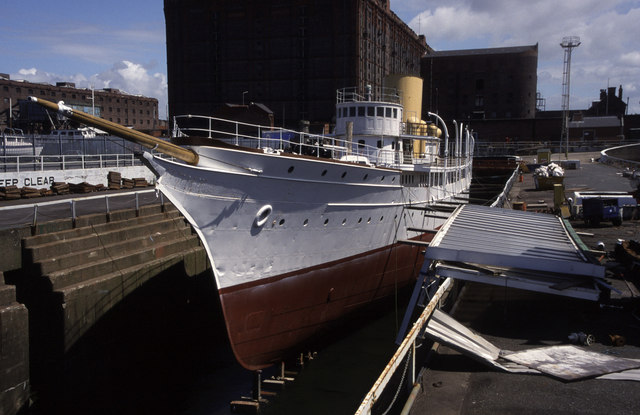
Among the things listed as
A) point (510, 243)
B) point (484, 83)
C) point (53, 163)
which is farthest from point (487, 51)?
point (510, 243)

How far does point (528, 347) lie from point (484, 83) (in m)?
66.4

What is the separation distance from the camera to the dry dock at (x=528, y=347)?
6.39 m

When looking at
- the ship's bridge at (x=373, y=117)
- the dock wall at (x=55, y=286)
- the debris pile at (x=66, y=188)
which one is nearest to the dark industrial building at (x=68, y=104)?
the debris pile at (x=66, y=188)

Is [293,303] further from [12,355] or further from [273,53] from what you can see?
[273,53]

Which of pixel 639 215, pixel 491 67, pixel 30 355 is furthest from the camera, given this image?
pixel 491 67

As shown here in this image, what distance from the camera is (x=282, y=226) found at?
463 inches

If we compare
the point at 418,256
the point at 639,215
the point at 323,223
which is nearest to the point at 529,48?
the point at 639,215

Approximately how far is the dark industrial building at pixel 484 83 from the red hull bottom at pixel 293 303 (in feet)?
188

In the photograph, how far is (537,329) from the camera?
899 cm

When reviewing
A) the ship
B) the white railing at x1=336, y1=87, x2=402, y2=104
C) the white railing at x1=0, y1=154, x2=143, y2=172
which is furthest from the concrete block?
the white railing at x1=0, y1=154, x2=143, y2=172

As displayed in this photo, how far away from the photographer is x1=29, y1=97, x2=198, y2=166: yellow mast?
27.2 feet

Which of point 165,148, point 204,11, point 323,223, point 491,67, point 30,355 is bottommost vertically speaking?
point 30,355

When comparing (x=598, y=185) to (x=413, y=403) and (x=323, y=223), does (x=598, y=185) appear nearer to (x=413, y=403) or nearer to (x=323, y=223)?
(x=323, y=223)

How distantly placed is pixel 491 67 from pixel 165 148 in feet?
221
